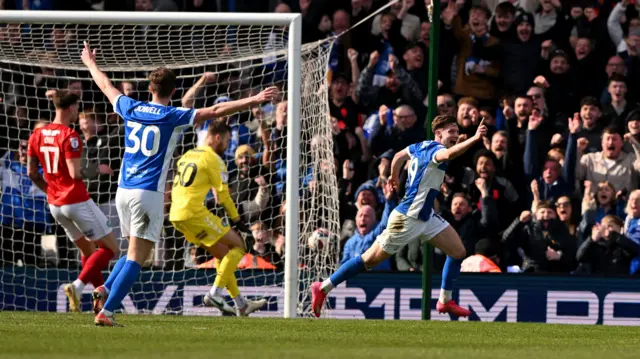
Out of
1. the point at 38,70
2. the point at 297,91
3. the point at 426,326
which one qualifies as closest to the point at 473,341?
the point at 426,326

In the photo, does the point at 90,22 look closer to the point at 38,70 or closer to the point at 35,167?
the point at 35,167

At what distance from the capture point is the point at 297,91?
12078 mm

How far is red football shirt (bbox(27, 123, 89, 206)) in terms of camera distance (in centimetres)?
1180

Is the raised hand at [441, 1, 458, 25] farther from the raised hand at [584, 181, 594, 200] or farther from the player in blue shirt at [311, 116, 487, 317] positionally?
the player in blue shirt at [311, 116, 487, 317]

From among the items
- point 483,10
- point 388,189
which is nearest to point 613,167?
point 483,10

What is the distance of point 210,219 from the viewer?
12.3 m

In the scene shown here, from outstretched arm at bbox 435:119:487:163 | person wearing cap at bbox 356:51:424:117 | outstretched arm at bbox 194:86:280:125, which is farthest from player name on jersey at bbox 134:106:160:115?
person wearing cap at bbox 356:51:424:117

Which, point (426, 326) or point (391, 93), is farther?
point (391, 93)

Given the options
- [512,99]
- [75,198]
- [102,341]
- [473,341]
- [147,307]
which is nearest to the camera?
[102,341]

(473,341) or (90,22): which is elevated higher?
(90,22)

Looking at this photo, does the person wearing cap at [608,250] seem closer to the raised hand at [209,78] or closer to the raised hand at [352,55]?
the raised hand at [352,55]

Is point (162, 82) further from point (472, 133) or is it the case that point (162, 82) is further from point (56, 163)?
point (472, 133)

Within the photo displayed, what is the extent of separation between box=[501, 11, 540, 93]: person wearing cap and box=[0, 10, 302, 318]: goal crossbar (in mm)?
3973

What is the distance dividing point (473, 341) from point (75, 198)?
5.02 meters
